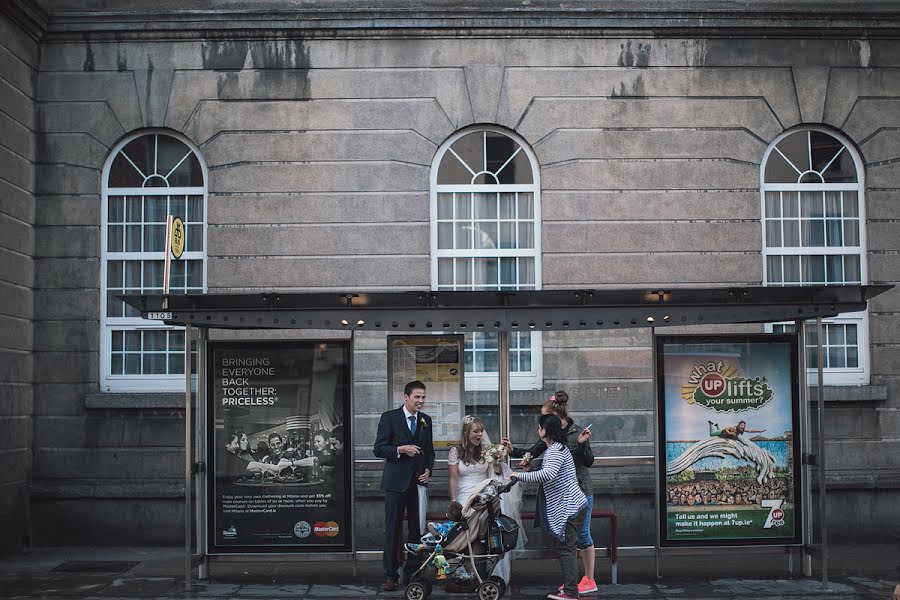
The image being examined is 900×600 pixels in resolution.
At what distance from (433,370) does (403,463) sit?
4.45ft

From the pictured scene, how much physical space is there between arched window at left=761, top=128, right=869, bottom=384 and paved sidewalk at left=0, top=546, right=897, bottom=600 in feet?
12.2

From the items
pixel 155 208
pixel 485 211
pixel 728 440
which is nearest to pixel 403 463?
pixel 728 440

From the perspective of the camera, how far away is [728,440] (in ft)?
37.1

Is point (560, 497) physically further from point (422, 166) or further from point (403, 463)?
point (422, 166)

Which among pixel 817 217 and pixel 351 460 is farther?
pixel 817 217

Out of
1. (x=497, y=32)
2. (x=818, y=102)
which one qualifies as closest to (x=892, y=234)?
(x=818, y=102)

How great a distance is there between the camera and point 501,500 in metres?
10.6

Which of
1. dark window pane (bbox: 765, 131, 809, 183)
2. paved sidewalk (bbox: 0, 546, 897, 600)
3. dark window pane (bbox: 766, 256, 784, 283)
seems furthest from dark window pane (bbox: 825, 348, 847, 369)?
paved sidewalk (bbox: 0, 546, 897, 600)

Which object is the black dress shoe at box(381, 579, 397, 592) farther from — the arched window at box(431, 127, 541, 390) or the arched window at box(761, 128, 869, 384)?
the arched window at box(761, 128, 869, 384)

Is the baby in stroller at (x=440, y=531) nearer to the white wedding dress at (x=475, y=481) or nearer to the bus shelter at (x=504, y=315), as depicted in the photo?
the white wedding dress at (x=475, y=481)

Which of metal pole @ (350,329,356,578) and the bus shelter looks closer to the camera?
the bus shelter

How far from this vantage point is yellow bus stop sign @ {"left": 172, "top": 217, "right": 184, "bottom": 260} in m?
12.9

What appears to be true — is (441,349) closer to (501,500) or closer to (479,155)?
(501,500)

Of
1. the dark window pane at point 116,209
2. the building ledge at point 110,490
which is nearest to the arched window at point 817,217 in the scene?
the building ledge at point 110,490
